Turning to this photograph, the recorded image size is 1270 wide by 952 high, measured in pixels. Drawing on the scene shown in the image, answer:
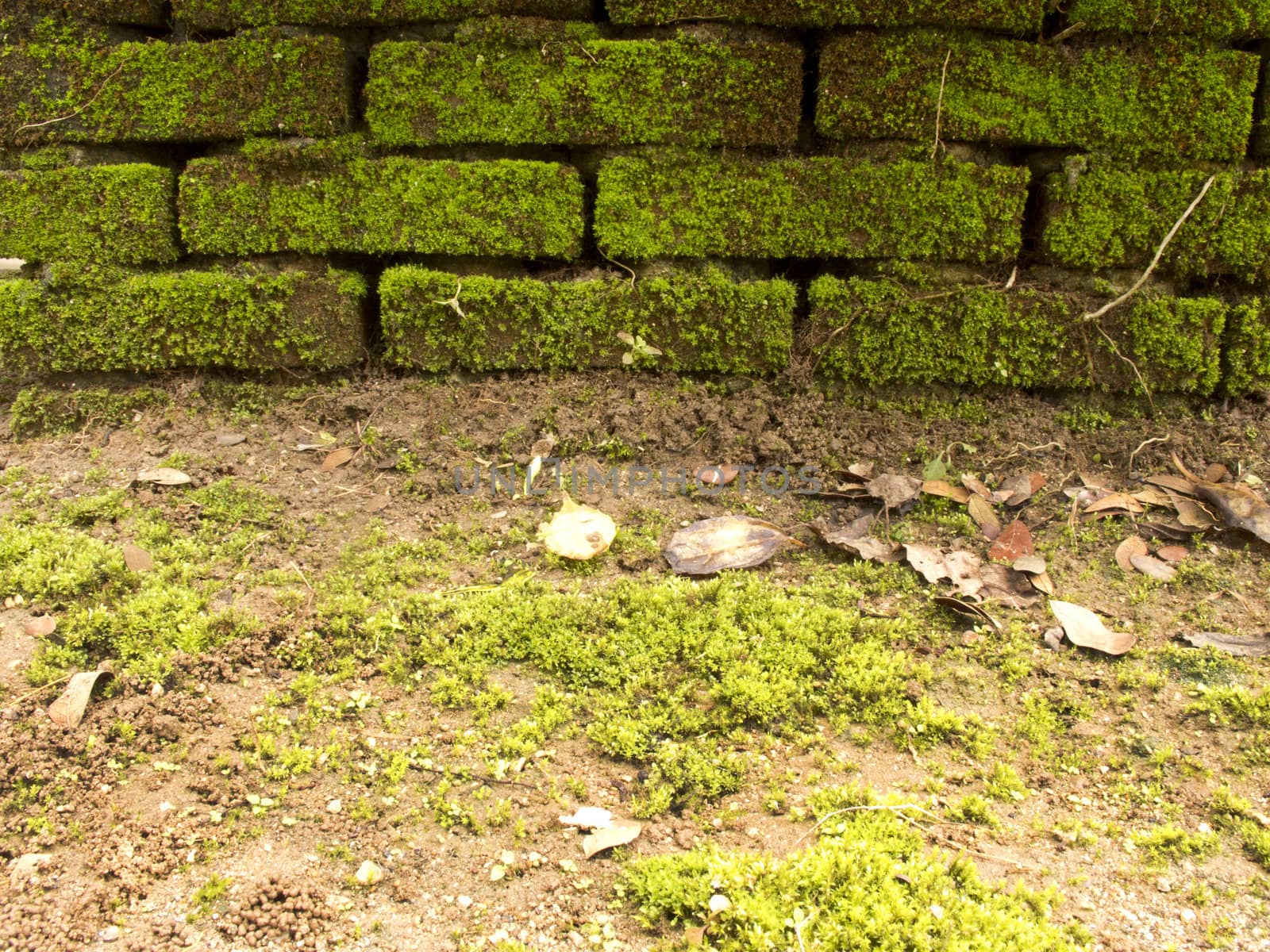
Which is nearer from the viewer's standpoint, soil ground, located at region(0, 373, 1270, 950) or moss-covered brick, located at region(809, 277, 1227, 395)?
soil ground, located at region(0, 373, 1270, 950)

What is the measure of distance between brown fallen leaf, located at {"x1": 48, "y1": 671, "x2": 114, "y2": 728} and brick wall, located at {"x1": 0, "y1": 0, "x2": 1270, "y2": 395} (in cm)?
166

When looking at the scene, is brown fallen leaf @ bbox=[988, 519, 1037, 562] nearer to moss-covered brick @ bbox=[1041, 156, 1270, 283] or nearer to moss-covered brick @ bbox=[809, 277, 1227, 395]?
moss-covered brick @ bbox=[809, 277, 1227, 395]

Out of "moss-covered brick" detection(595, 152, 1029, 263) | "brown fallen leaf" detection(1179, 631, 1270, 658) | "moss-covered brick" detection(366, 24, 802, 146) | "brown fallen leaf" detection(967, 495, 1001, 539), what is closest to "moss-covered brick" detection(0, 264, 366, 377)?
"moss-covered brick" detection(366, 24, 802, 146)

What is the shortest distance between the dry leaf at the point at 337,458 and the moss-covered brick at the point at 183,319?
0.45 m

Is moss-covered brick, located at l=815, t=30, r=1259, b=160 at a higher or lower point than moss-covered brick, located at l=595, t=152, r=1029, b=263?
higher

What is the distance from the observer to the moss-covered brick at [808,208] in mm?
3449

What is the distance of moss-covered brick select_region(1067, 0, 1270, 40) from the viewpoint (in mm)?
3262

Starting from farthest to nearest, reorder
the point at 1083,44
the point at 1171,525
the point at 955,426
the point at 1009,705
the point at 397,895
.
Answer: the point at 955,426
the point at 1083,44
the point at 1171,525
the point at 1009,705
the point at 397,895

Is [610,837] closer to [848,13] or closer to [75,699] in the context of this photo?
[75,699]

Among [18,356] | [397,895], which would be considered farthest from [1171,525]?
[18,356]

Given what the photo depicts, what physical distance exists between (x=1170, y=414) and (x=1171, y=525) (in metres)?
0.71

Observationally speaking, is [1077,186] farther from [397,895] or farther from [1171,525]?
[397,895]

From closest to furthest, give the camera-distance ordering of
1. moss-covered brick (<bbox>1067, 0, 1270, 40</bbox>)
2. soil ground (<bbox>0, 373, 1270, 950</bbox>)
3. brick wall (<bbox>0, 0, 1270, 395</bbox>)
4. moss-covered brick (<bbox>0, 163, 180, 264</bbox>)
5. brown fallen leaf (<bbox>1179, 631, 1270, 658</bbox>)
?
soil ground (<bbox>0, 373, 1270, 950</bbox>) < brown fallen leaf (<bbox>1179, 631, 1270, 658</bbox>) < moss-covered brick (<bbox>1067, 0, 1270, 40</bbox>) < brick wall (<bbox>0, 0, 1270, 395</bbox>) < moss-covered brick (<bbox>0, 163, 180, 264</bbox>)

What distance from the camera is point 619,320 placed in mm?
3592
